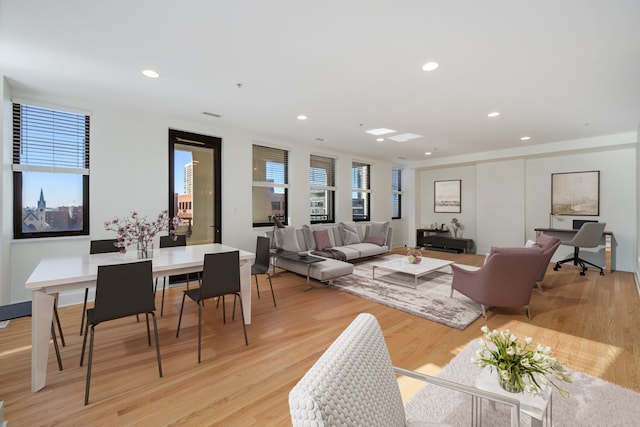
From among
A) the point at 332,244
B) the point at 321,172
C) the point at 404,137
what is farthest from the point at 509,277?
the point at 321,172

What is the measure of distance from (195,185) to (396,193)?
633cm

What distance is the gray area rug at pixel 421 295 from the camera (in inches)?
133

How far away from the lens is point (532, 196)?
690cm

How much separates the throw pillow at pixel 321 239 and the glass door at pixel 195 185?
1.99m

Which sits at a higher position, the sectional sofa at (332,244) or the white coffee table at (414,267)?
→ the sectional sofa at (332,244)

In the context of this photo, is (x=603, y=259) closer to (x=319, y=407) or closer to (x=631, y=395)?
(x=631, y=395)

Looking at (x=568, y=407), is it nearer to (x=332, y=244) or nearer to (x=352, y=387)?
(x=352, y=387)

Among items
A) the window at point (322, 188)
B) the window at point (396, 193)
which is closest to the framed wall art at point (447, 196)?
the window at point (396, 193)

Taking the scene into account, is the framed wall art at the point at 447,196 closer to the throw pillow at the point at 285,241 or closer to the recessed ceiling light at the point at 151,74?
the throw pillow at the point at 285,241

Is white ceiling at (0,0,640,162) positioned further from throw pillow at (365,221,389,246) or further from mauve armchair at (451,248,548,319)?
throw pillow at (365,221,389,246)

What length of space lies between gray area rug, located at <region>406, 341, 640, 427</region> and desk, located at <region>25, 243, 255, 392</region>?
6.55 ft

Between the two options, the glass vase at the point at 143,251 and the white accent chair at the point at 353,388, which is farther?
the glass vase at the point at 143,251

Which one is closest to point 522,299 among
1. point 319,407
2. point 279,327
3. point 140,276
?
point 279,327

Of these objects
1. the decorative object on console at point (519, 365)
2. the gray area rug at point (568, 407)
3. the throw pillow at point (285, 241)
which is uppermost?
the throw pillow at point (285, 241)
